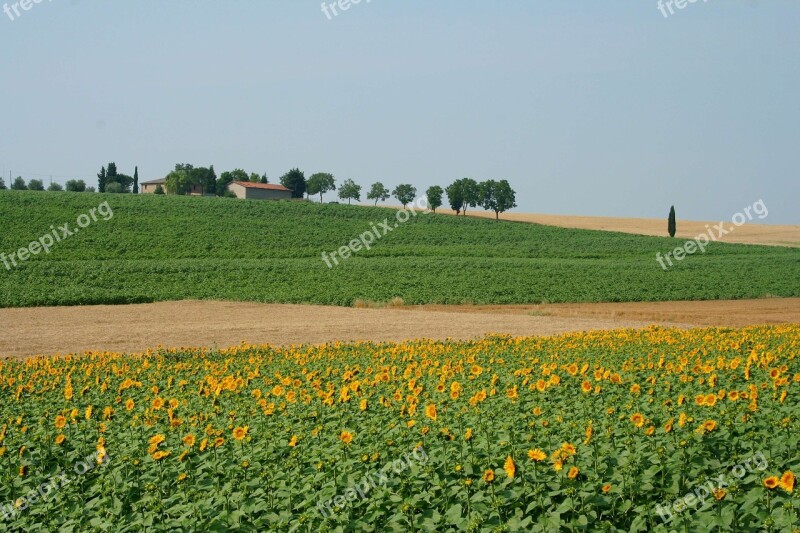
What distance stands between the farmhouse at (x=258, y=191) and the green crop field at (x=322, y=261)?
40963 millimetres

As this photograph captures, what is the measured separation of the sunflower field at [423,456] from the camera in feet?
19.5

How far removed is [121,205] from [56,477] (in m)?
76.5

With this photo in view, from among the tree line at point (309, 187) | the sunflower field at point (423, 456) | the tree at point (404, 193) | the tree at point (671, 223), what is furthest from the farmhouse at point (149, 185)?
the sunflower field at point (423, 456)

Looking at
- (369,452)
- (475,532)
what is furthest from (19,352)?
(475,532)

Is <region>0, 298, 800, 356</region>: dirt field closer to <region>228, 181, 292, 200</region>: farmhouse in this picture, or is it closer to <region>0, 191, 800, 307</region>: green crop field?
<region>0, 191, 800, 307</region>: green crop field

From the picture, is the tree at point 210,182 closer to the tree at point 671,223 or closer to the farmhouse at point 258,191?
the farmhouse at point 258,191

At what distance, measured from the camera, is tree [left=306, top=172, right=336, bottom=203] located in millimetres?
145375

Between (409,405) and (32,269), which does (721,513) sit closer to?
(409,405)

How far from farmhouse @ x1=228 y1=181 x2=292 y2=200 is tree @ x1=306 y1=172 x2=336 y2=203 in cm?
720

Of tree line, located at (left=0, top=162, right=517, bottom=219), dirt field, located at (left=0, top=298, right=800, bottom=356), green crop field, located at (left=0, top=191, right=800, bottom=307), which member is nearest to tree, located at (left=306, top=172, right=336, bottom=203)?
tree line, located at (left=0, top=162, right=517, bottom=219)

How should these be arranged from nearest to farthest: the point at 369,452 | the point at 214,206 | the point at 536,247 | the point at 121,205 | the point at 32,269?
the point at 369,452 < the point at 32,269 < the point at 536,247 < the point at 121,205 < the point at 214,206

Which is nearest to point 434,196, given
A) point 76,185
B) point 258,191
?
point 258,191

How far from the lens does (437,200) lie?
12044 cm

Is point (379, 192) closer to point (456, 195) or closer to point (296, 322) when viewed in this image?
point (456, 195)
